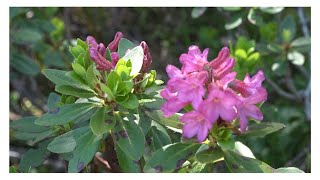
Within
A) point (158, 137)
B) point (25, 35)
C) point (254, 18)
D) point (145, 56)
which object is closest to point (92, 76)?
point (145, 56)

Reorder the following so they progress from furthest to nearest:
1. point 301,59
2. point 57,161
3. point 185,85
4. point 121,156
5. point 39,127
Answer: point 57,161 → point 301,59 → point 39,127 → point 121,156 → point 185,85

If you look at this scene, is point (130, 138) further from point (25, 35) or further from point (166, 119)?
point (25, 35)

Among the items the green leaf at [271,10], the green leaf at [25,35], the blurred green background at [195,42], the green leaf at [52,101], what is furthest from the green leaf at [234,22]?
the green leaf at [52,101]

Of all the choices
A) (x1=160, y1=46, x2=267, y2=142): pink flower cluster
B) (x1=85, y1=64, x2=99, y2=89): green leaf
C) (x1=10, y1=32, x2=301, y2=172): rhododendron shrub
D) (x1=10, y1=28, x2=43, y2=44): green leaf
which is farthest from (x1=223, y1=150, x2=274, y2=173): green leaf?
(x1=10, y1=28, x2=43, y2=44): green leaf

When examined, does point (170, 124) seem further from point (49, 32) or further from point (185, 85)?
point (49, 32)

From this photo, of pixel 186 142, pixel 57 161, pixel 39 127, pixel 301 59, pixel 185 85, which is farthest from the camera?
pixel 57 161

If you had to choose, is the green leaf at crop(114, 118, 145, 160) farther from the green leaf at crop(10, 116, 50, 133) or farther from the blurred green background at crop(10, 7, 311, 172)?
the blurred green background at crop(10, 7, 311, 172)

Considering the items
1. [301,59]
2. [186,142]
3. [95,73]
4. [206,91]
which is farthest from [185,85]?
[301,59]
